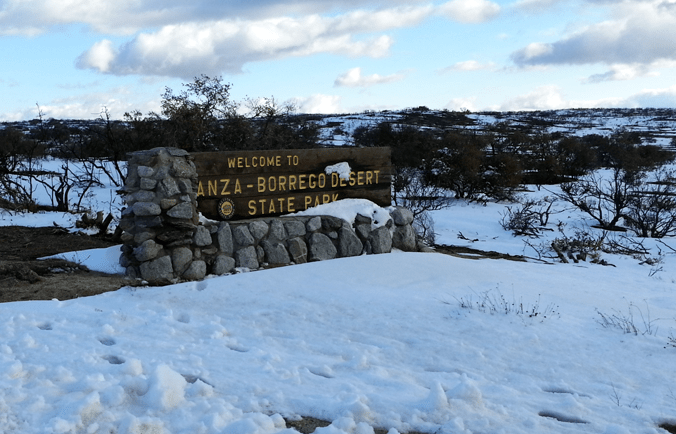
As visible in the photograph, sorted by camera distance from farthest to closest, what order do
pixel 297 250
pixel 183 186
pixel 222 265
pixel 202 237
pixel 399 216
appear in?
pixel 399 216 < pixel 297 250 < pixel 222 265 < pixel 202 237 < pixel 183 186

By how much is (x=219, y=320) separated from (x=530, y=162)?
26129 mm

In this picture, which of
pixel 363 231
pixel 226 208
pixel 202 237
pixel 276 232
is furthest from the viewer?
pixel 363 231

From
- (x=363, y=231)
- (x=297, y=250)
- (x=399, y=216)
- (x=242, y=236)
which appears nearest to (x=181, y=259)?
(x=242, y=236)

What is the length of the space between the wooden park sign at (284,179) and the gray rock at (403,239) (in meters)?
0.52

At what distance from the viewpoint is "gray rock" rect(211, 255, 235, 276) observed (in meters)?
7.21

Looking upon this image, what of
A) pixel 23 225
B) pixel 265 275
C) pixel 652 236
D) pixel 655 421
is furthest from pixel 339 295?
pixel 652 236

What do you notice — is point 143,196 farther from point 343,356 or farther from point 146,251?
point 343,356

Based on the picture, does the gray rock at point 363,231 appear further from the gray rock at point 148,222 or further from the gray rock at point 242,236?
the gray rock at point 148,222

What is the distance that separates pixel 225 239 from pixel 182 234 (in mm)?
585

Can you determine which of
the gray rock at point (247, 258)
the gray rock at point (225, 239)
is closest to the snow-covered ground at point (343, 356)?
the gray rock at point (247, 258)

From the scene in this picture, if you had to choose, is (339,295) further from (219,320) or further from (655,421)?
(655,421)

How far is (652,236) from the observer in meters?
15.6

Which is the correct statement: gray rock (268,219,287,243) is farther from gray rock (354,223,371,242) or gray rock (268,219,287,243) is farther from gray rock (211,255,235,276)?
gray rock (354,223,371,242)

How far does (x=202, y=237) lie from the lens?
7.12 meters
